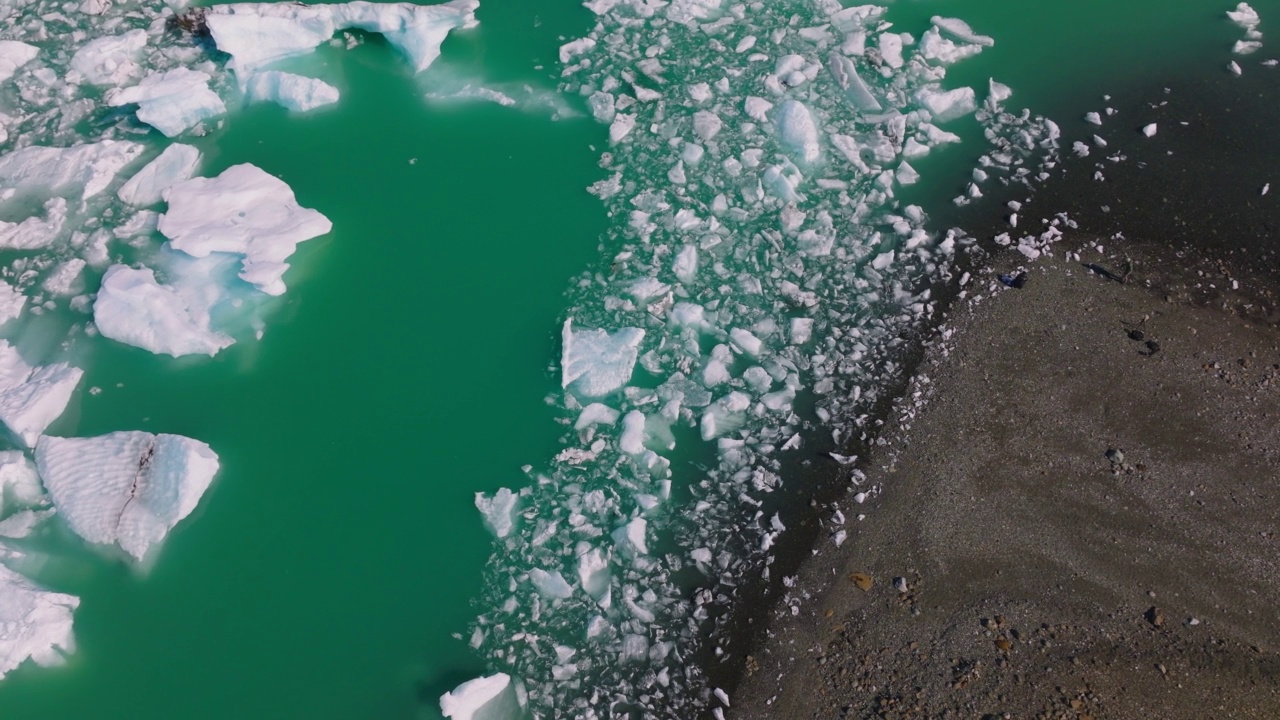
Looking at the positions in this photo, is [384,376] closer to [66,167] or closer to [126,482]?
[126,482]

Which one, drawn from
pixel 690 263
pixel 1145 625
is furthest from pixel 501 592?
pixel 1145 625

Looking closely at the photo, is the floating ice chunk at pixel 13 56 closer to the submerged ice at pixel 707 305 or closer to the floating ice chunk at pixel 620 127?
the submerged ice at pixel 707 305

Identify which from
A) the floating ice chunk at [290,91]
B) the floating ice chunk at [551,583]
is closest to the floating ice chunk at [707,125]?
the floating ice chunk at [290,91]

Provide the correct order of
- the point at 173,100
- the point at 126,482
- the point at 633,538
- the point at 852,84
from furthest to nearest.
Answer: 1. the point at 852,84
2. the point at 173,100
3. the point at 126,482
4. the point at 633,538

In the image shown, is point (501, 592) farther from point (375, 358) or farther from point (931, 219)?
point (931, 219)

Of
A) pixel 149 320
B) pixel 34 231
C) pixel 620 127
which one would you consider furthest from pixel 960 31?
pixel 34 231

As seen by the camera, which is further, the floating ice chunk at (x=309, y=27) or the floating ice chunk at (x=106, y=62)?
the floating ice chunk at (x=106, y=62)

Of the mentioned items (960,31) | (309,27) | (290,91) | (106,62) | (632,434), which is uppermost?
(309,27)
